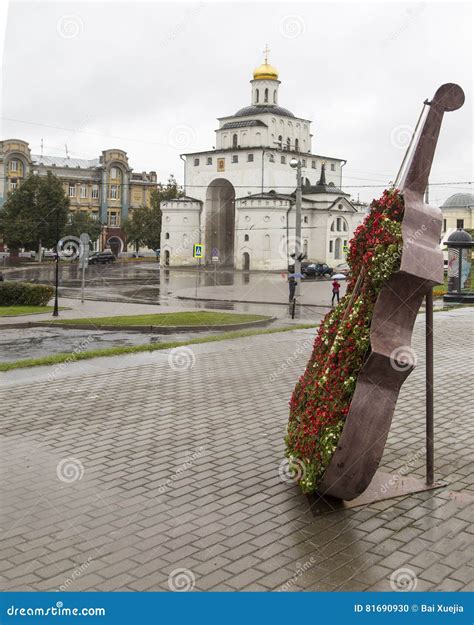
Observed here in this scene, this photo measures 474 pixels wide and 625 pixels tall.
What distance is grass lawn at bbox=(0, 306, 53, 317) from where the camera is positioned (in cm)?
2116

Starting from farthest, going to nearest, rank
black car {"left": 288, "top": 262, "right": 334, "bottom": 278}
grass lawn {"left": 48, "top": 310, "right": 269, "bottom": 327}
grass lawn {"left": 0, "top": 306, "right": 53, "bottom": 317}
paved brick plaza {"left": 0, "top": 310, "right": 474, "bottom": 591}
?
black car {"left": 288, "top": 262, "right": 334, "bottom": 278} → grass lawn {"left": 0, "top": 306, "right": 53, "bottom": 317} → grass lawn {"left": 48, "top": 310, "right": 269, "bottom": 327} → paved brick plaza {"left": 0, "top": 310, "right": 474, "bottom": 591}

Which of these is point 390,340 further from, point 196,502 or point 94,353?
point 94,353

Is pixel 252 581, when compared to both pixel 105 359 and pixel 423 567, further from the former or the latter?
pixel 105 359

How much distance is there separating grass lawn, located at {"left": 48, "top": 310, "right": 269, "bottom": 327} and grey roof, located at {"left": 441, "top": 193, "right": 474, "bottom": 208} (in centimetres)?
7500

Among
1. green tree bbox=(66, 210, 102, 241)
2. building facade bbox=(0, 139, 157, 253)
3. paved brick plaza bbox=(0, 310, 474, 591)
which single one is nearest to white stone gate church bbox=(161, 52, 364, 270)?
green tree bbox=(66, 210, 102, 241)

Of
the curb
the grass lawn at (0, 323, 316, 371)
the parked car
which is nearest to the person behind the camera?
the grass lawn at (0, 323, 316, 371)

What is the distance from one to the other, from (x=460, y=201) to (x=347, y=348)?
9135 centimetres

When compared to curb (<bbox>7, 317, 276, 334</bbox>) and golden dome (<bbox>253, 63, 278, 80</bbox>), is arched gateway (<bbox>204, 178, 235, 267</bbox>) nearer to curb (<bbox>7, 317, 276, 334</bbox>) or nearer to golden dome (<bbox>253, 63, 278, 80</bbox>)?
golden dome (<bbox>253, 63, 278, 80</bbox>)

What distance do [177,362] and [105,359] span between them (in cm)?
140

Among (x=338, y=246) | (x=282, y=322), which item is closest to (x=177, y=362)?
(x=282, y=322)

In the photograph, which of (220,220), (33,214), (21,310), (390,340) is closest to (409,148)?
(390,340)

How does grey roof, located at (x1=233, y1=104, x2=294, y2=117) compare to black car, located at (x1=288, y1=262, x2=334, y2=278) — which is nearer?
black car, located at (x1=288, y1=262, x2=334, y2=278)

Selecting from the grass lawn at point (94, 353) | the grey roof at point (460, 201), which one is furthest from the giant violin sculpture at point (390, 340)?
the grey roof at point (460, 201)

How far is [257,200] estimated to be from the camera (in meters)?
62.2
